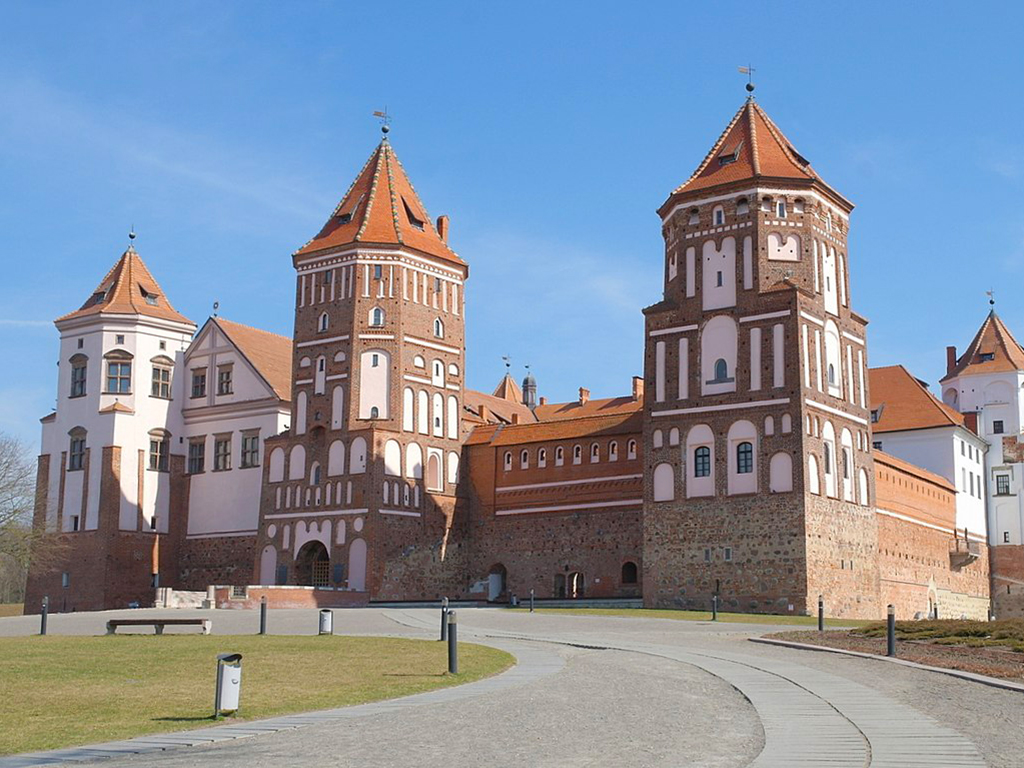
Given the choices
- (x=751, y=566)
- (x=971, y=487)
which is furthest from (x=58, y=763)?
(x=971, y=487)

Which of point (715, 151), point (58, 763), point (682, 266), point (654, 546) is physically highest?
point (715, 151)

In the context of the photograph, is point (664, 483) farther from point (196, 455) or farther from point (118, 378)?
point (118, 378)

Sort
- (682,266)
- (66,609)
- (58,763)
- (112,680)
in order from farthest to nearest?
(66,609) < (682,266) < (112,680) < (58,763)

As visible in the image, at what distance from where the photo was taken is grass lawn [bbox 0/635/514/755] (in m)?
15.3

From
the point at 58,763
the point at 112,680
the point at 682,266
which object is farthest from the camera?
the point at 682,266

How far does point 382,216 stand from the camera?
62250mm

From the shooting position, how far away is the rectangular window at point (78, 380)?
65.2 m

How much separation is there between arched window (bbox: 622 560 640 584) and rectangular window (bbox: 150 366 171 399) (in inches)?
1018

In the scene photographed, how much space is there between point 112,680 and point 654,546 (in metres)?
34.0

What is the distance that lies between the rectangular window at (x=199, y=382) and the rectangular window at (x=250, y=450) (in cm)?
383

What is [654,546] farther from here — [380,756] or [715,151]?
[380,756]

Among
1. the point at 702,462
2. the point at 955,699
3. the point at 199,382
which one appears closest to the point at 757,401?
the point at 702,462

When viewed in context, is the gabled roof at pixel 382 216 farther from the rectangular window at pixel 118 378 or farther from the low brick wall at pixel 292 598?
the low brick wall at pixel 292 598

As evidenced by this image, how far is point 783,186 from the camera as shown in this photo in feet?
171
